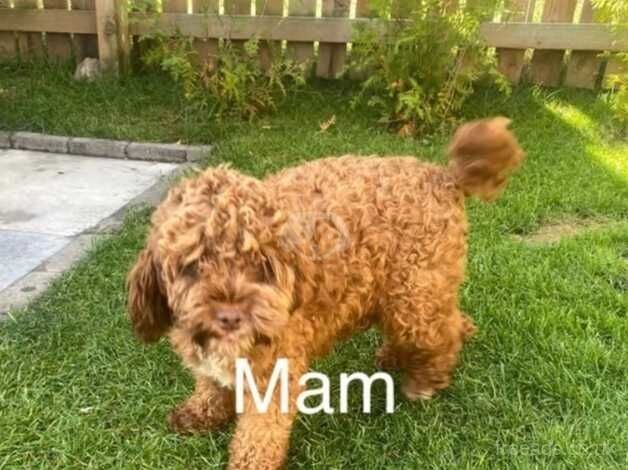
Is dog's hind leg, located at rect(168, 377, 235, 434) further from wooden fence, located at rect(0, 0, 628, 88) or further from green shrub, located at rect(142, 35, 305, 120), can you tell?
wooden fence, located at rect(0, 0, 628, 88)

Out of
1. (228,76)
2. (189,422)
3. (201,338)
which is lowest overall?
(189,422)

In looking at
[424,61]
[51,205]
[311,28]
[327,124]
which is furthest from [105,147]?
[424,61]

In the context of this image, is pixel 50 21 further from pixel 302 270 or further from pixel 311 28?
pixel 302 270

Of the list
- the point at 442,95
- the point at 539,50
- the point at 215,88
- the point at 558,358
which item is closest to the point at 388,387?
the point at 558,358

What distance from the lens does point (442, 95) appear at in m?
5.18

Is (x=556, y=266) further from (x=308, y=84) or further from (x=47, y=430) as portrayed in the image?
(x=308, y=84)

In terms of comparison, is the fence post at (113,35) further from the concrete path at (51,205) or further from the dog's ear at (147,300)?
the dog's ear at (147,300)

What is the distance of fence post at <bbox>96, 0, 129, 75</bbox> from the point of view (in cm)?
600

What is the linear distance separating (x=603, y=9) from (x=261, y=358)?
4.46 meters

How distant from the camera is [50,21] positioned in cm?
638

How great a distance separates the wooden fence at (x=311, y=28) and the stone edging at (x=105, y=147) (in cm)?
112

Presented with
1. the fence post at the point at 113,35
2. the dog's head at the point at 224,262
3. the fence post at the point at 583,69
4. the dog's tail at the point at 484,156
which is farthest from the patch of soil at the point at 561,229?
the fence post at the point at 113,35

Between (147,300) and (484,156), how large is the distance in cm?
123

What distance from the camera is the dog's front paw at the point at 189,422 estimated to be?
2.47 m
